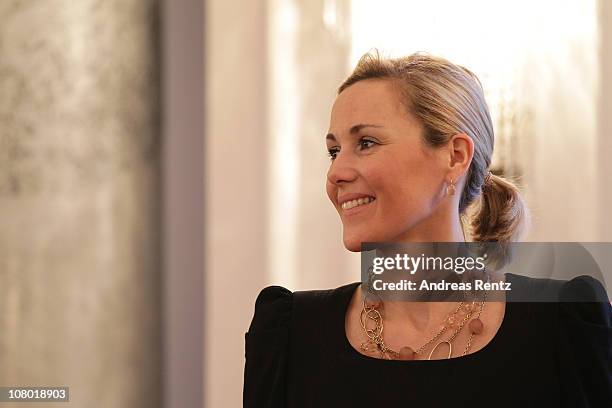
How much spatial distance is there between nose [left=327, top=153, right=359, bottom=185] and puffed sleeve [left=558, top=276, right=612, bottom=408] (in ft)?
1.26

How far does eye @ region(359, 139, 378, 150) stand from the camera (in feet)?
4.44

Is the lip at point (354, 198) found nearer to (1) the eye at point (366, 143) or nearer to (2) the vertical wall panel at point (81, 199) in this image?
(1) the eye at point (366, 143)

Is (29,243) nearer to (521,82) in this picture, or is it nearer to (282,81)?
(282,81)

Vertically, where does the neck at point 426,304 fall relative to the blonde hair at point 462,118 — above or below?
below

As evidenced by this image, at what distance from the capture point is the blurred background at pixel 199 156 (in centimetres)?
181

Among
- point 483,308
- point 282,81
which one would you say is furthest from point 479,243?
point 282,81

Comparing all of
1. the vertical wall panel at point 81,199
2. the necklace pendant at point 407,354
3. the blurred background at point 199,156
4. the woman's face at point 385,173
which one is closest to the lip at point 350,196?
the woman's face at point 385,173

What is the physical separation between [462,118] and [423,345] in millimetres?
378

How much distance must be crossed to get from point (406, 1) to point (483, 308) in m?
0.83

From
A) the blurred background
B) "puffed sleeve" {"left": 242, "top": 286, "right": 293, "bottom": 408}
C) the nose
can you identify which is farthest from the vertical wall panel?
the nose

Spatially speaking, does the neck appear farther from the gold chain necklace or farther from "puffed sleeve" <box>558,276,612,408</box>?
"puffed sleeve" <box>558,276,612,408</box>

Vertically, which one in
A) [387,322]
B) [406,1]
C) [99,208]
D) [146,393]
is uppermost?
[406,1]

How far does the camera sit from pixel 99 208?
6.13ft

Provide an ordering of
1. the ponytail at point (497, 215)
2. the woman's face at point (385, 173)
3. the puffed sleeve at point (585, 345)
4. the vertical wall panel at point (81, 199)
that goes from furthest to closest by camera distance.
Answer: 1. the vertical wall panel at point (81, 199)
2. the ponytail at point (497, 215)
3. the woman's face at point (385, 173)
4. the puffed sleeve at point (585, 345)
